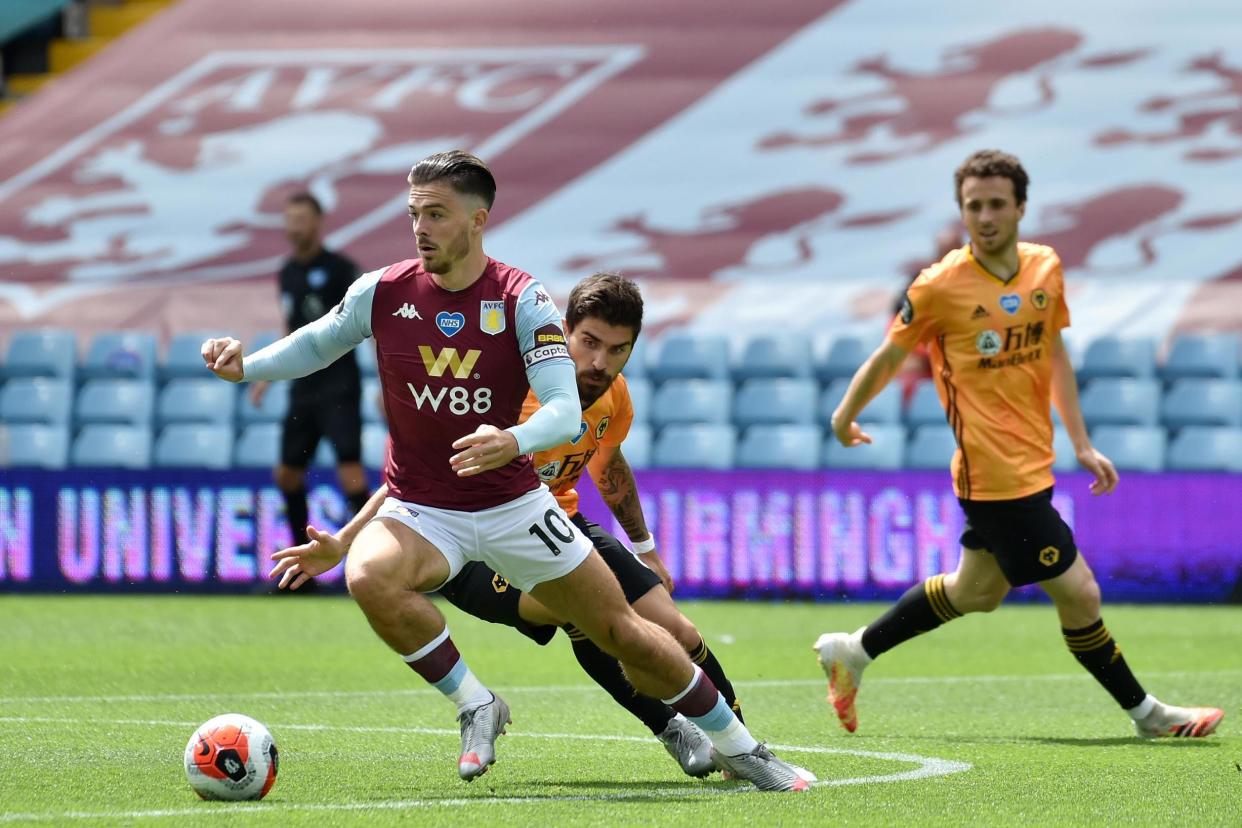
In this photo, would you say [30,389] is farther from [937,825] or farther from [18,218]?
[937,825]

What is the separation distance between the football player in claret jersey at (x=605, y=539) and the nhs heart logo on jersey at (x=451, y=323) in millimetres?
466

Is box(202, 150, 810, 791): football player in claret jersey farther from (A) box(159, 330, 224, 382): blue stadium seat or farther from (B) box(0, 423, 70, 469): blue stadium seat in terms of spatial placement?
(A) box(159, 330, 224, 382): blue stadium seat

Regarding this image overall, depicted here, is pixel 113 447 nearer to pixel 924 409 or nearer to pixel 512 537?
pixel 924 409

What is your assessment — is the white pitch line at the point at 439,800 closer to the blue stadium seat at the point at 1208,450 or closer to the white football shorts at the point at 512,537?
the white football shorts at the point at 512,537

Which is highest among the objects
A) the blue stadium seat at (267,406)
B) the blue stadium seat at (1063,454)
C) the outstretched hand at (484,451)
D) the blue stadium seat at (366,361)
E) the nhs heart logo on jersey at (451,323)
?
the nhs heart logo on jersey at (451,323)

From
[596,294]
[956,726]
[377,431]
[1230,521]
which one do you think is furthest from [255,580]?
[596,294]

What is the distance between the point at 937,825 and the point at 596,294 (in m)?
1.84

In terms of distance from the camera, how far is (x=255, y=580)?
13656mm

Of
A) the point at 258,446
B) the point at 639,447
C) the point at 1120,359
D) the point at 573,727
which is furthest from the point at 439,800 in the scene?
the point at 1120,359

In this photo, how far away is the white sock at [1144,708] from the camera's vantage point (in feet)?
22.5

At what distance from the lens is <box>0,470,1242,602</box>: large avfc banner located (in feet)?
42.9

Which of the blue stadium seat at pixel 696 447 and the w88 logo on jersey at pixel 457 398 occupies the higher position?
the w88 logo on jersey at pixel 457 398

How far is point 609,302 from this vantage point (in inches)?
223

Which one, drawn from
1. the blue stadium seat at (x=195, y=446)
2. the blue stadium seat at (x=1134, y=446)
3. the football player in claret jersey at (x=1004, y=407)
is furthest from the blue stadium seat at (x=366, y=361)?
the football player in claret jersey at (x=1004, y=407)
